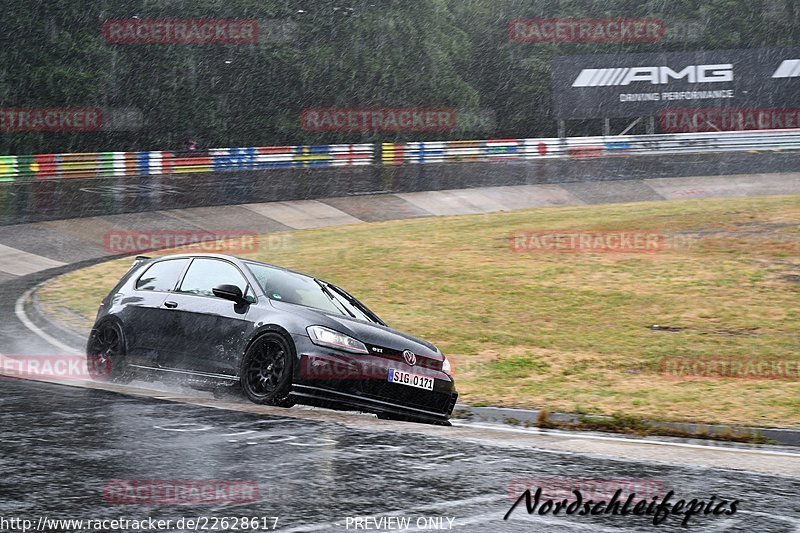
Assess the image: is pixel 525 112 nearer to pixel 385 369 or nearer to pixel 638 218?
pixel 638 218

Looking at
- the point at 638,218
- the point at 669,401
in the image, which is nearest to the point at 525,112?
the point at 638,218

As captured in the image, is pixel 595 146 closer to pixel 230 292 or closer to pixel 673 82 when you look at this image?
pixel 673 82

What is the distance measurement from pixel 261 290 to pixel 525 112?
51.0 meters

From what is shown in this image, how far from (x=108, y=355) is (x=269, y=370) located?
2.38m

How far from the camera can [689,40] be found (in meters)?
58.3

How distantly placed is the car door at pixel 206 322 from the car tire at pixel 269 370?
17cm

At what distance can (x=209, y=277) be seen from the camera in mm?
10125

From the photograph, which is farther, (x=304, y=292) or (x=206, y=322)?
(x=304, y=292)

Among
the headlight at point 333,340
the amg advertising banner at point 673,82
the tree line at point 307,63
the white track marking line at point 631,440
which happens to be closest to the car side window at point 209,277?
the headlight at point 333,340

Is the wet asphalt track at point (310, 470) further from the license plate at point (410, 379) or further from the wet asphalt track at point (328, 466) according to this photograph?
the license plate at point (410, 379)

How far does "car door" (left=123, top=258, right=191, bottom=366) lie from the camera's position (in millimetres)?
10031

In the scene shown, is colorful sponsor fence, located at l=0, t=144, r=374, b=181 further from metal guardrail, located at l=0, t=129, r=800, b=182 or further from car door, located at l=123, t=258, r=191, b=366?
car door, located at l=123, t=258, r=191, b=366

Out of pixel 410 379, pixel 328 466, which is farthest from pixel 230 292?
pixel 328 466

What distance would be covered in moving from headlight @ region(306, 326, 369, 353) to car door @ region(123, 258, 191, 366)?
6.10ft
